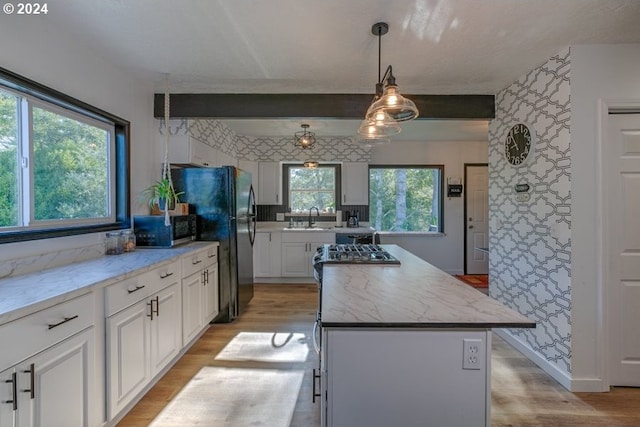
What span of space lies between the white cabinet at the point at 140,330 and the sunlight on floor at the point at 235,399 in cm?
26

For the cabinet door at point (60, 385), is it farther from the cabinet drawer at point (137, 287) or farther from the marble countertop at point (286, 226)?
the marble countertop at point (286, 226)

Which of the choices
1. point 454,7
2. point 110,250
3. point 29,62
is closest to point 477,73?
point 454,7

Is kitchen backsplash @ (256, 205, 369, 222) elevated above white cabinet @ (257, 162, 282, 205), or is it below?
below

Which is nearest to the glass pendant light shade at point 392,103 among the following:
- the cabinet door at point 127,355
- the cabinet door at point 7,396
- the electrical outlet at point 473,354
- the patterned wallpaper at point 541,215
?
the electrical outlet at point 473,354

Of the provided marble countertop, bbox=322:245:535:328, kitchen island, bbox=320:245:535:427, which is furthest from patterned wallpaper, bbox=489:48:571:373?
kitchen island, bbox=320:245:535:427

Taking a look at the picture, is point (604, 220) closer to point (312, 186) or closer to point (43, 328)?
point (43, 328)

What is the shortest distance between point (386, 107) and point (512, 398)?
2050 mm

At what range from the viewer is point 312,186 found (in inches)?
198

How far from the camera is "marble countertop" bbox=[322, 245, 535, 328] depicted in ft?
3.43

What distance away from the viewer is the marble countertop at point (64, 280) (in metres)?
1.13

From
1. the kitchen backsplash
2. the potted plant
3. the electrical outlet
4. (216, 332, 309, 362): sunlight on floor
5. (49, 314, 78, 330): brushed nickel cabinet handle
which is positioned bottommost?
(216, 332, 309, 362): sunlight on floor

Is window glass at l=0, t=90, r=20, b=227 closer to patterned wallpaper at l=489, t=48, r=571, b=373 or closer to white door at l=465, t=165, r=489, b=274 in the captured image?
patterned wallpaper at l=489, t=48, r=571, b=373

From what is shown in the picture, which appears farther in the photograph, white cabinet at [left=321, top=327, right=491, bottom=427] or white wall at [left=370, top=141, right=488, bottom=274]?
white wall at [left=370, top=141, right=488, bottom=274]

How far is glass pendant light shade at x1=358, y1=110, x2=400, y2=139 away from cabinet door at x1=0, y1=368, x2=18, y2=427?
201 centimetres
